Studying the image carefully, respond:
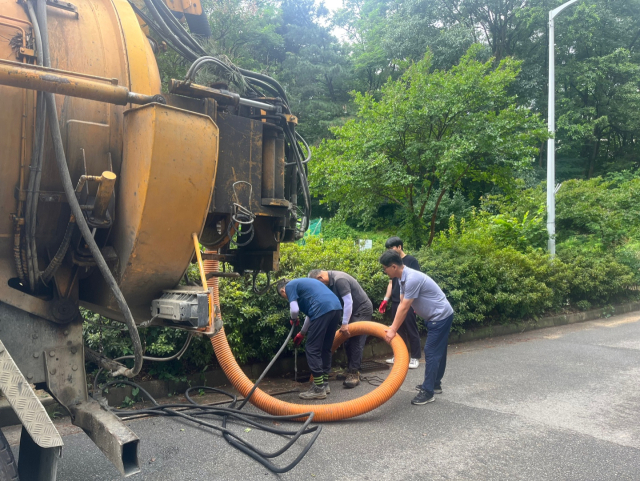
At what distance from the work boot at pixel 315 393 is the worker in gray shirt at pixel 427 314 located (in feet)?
2.85

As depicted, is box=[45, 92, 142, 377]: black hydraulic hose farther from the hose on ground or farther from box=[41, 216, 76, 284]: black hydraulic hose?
the hose on ground

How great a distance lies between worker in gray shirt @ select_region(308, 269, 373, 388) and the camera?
5400mm

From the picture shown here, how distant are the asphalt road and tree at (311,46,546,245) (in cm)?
510

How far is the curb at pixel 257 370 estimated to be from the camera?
12.1 feet

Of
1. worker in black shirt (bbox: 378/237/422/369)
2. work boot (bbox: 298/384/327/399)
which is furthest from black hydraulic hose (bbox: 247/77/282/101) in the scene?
worker in black shirt (bbox: 378/237/422/369)

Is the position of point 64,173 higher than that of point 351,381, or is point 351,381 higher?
point 64,173

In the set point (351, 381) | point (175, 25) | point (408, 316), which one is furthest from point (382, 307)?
point (175, 25)

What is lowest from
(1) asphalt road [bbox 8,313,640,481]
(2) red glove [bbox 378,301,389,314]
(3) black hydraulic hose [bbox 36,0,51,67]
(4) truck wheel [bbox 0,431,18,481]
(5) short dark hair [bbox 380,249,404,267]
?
(1) asphalt road [bbox 8,313,640,481]

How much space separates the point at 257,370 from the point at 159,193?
365 cm

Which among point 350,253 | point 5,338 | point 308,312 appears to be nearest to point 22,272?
point 5,338

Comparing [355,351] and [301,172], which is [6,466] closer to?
[301,172]

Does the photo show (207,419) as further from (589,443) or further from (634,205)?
(634,205)

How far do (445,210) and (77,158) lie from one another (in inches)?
650

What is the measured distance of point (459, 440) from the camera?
3916 mm
